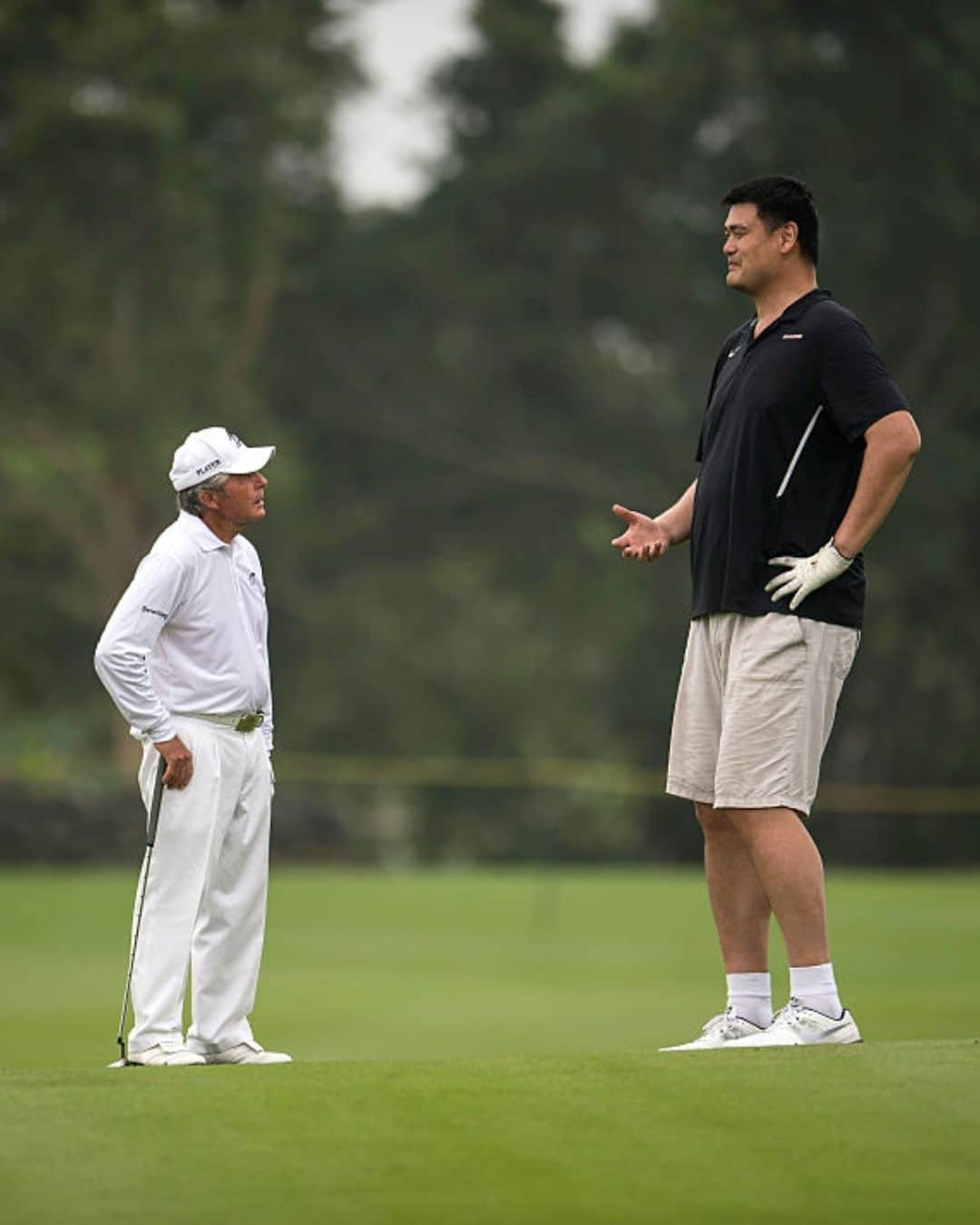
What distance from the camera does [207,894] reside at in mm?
7273

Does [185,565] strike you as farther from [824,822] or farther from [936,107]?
[936,107]

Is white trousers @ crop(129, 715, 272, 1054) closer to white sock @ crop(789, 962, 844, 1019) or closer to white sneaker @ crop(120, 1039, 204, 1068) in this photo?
white sneaker @ crop(120, 1039, 204, 1068)

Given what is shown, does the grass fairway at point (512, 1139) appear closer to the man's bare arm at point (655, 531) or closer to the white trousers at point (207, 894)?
the white trousers at point (207, 894)

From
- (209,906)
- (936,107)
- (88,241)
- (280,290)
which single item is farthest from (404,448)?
(209,906)

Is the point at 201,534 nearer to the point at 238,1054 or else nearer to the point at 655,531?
the point at 655,531

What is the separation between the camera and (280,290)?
37594mm

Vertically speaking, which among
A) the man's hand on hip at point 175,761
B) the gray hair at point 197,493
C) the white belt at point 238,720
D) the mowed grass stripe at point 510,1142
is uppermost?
the gray hair at point 197,493

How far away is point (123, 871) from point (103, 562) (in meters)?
9.47

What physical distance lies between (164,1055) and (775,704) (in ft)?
6.62

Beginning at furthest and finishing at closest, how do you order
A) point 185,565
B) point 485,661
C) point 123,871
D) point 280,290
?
point 485,661 < point 280,290 < point 123,871 < point 185,565

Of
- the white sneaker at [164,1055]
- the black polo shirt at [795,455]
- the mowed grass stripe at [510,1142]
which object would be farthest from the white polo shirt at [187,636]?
the black polo shirt at [795,455]

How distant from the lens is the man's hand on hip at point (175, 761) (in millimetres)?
7039

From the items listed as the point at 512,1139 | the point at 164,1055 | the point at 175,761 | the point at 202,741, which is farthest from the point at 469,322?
the point at 512,1139

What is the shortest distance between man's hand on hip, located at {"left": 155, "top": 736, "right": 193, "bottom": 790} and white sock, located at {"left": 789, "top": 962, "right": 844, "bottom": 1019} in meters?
1.81
